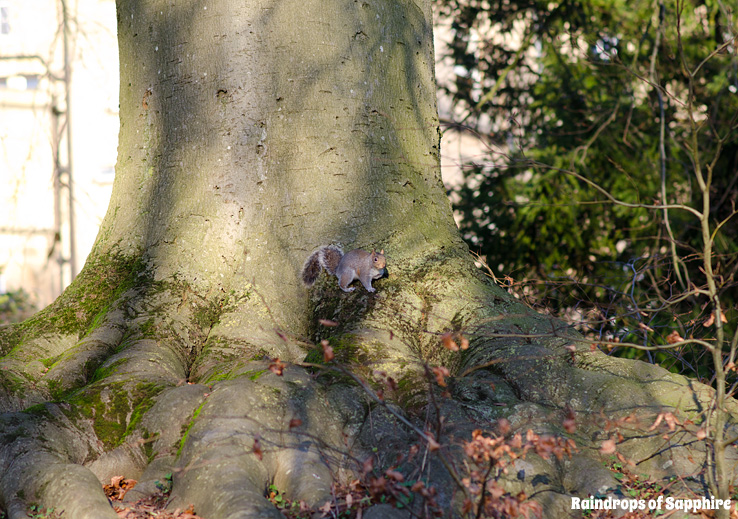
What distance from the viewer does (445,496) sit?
7.89 feet

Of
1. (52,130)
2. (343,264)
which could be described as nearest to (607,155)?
(343,264)

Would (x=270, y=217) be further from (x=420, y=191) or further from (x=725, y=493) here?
(x=725, y=493)

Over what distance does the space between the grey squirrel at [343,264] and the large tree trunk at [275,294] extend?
3.0 inches

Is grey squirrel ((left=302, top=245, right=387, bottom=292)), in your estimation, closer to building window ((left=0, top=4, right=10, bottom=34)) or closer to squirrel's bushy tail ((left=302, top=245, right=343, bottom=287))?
squirrel's bushy tail ((left=302, top=245, right=343, bottom=287))

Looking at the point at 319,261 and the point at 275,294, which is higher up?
the point at 319,261

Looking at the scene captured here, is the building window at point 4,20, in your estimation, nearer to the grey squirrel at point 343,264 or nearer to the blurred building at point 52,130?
the blurred building at point 52,130

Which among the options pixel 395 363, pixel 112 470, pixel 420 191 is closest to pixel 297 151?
pixel 420 191

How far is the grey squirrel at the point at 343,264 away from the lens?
3.52 meters

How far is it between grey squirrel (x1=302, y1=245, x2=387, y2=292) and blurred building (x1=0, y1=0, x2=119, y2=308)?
27.8 ft

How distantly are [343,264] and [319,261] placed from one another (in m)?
0.18

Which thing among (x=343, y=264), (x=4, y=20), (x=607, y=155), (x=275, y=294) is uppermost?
(x=4, y=20)

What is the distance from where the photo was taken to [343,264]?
139 inches

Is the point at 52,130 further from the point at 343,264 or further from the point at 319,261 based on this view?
the point at 343,264

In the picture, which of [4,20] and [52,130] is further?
[4,20]
